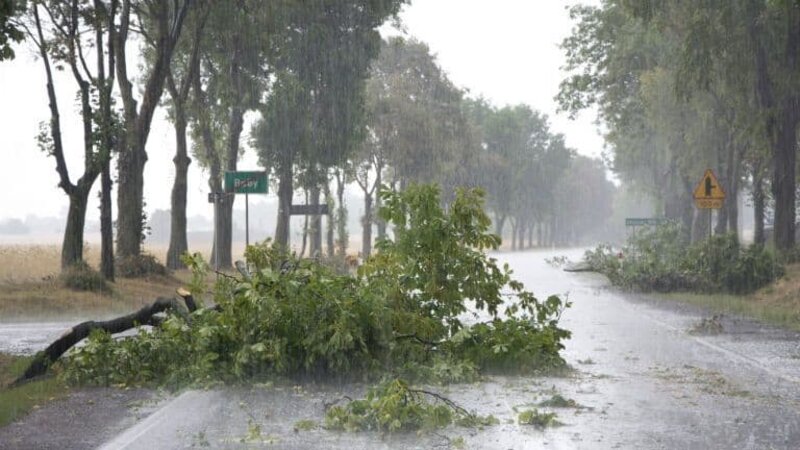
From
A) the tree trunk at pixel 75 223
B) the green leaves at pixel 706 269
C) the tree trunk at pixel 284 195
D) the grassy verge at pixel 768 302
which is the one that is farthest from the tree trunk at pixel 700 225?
the tree trunk at pixel 75 223

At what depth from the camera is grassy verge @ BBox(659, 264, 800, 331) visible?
826 inches

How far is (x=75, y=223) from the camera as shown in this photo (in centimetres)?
2861

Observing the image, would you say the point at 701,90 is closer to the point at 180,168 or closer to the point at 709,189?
the point at 709,189

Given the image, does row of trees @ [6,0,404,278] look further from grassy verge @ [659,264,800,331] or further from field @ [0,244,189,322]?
grassy verge @ [659,264,800,331]

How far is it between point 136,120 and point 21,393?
21729 millimetres

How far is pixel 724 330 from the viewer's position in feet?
59.7

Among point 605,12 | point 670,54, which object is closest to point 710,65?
point 670,54

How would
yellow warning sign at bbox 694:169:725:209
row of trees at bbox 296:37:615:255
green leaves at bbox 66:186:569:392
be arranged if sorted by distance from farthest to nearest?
row of trees at bbox 296:37:615:255 → yellow warning sign at bbox 694:169:725:209 → green leaves at bbox 66:186:569:392

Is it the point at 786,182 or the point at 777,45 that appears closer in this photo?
the point at 777,45

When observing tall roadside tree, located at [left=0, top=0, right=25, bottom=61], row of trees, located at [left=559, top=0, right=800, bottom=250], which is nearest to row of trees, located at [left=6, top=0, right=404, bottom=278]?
tall roadside tree, located at [left=0, top=0, right=25, bottom=61]

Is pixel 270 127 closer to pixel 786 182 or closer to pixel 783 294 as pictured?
pixel 786 182

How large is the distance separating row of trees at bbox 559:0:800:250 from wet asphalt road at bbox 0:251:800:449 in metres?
12.5

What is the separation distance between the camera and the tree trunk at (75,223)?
92.9 feet

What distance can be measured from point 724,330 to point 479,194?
23.6 ft
